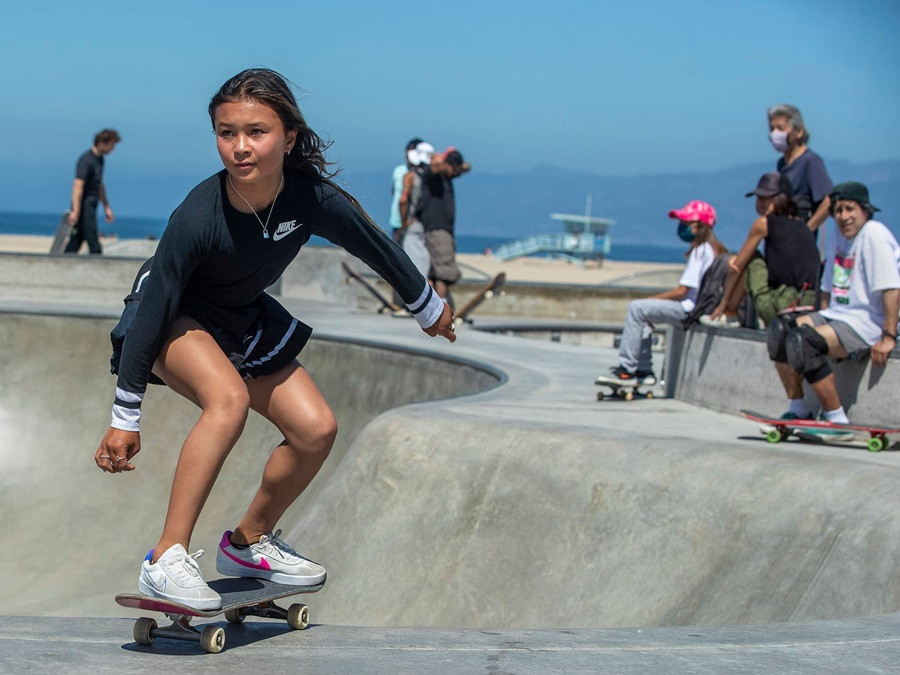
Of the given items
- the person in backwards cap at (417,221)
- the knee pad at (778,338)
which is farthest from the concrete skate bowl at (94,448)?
the knee pad at (778,338)

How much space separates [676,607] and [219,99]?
10.6 feet

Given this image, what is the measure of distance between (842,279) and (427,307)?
4.51m

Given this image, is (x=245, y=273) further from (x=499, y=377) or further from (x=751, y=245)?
(x=499, y=377)

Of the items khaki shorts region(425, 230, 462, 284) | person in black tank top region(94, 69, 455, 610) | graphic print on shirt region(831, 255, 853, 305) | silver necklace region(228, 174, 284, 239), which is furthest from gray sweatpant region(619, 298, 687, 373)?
silver necklace region(228, 174, 284, 239)

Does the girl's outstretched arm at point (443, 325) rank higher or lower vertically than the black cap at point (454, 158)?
lower

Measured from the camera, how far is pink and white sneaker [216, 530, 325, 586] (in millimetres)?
3979

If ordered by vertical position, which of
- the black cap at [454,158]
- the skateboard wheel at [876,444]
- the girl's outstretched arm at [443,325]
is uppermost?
Result: the black cap at [454,158]

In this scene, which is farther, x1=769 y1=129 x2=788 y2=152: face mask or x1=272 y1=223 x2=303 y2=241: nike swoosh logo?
x1=769 y1=129 x2=788 y2=152: face mask

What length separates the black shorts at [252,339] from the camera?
151 inches

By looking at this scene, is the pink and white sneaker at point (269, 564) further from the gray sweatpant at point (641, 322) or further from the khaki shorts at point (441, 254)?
the khaki shorts at point (441, 254)

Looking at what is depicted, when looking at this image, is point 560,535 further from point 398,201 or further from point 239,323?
point 398,201

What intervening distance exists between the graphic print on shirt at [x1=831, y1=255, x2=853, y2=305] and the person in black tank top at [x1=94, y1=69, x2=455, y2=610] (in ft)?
14.6

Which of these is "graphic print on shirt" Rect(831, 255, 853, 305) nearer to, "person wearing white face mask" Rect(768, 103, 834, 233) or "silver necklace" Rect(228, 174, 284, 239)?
"person wearing white face mask" Rect(768, 103, 834, 233)

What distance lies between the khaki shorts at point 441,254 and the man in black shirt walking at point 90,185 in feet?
16.4
